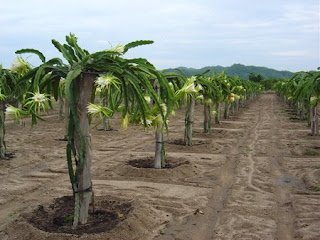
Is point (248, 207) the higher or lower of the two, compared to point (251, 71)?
lower

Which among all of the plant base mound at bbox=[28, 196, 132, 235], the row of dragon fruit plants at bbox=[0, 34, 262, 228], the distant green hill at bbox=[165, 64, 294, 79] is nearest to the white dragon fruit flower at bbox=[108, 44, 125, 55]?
the row of dragon fruit plants at bbox=[0, 34, 262, 228]

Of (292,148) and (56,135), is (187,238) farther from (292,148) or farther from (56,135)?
(56,135)

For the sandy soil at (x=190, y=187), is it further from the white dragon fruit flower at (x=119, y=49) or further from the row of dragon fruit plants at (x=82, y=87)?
→ the white dragon fruit flower at (x=119, y=49)

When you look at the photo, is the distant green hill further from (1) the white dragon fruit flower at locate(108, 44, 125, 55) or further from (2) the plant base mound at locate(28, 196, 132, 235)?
(1) the white dragon fruit flower at locate(108, 44, 125, 55)

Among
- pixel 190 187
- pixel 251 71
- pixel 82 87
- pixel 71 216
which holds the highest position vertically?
pixel 251 71

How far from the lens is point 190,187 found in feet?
22.2

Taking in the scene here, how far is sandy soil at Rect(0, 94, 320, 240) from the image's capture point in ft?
15.6

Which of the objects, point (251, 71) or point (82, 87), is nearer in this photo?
point (82, 87)

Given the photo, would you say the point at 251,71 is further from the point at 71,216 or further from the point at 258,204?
the point at 71,216

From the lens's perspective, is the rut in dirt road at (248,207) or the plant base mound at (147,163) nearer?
the rut in dirt road at (248,207)

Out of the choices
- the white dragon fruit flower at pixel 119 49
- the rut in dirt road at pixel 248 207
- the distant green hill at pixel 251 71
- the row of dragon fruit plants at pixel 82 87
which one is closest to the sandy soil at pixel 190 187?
the rut in dirt road at pixel 248 207

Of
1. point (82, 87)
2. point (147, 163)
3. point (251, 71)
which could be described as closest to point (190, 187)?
point (147, 163)

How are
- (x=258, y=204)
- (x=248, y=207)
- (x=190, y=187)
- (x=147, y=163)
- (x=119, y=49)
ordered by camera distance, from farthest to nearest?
(x=147, y=163) < (x=190, y=187) < (x=258, y=204) < (x=248, y=207) < (x=119, y=49)

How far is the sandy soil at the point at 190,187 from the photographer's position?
4746mm
